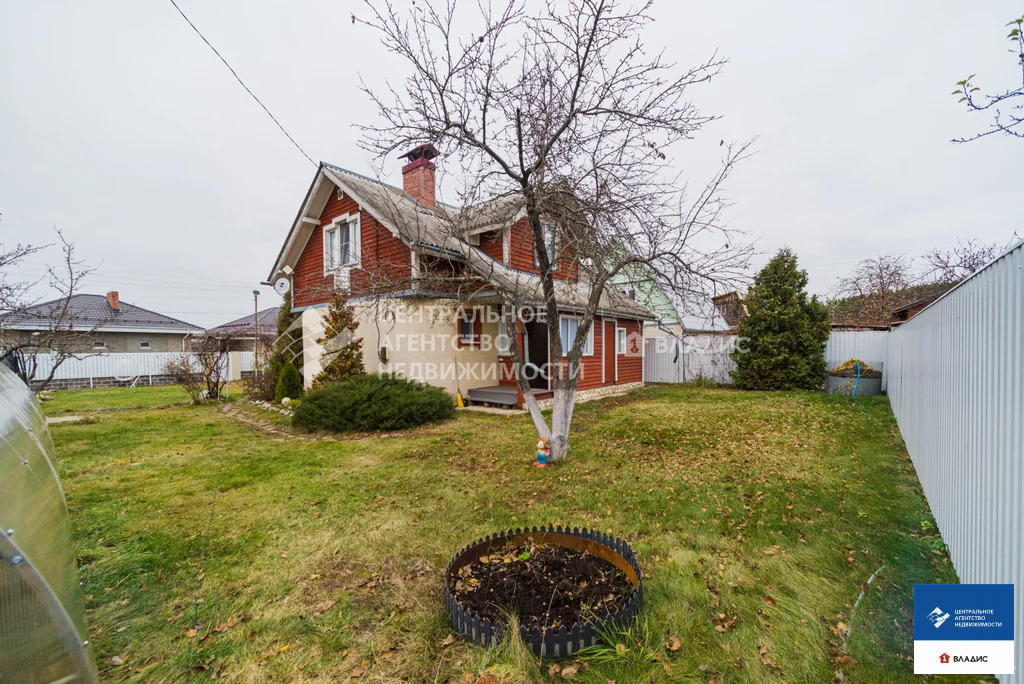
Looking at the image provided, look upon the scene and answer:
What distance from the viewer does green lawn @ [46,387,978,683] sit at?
96.1 inches

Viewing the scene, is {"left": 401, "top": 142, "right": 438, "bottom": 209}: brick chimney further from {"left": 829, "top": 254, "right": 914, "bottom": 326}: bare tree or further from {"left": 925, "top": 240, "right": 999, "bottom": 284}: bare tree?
{"left": 829, "top": 254, "right": 914, "bottom": 326}: bare tree

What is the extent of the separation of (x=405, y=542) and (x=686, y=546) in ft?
9.00

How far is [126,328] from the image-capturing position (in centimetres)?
2288

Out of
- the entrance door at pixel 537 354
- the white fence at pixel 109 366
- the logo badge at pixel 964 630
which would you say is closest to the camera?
the logo badge at pixel 964 630

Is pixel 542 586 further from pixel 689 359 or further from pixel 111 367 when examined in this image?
pixel 111 367

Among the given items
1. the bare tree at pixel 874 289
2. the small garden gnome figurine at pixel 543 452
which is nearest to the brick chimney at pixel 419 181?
the small garden gnome figurine at pixel 543 452

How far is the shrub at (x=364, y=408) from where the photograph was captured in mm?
8734

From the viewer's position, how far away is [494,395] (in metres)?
11.1

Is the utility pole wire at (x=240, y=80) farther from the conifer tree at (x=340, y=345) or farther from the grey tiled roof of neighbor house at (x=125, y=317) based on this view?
the grey tiled roof of neighbor house at (x=125, y=317)

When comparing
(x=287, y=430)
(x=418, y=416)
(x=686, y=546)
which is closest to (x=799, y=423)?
(x=686, y=546)

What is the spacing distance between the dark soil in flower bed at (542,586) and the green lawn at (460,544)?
0.24m

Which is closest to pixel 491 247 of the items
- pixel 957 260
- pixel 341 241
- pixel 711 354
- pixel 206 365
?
pixel 341 241

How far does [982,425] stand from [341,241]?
14410 mm

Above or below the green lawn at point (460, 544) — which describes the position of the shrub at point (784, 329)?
above
